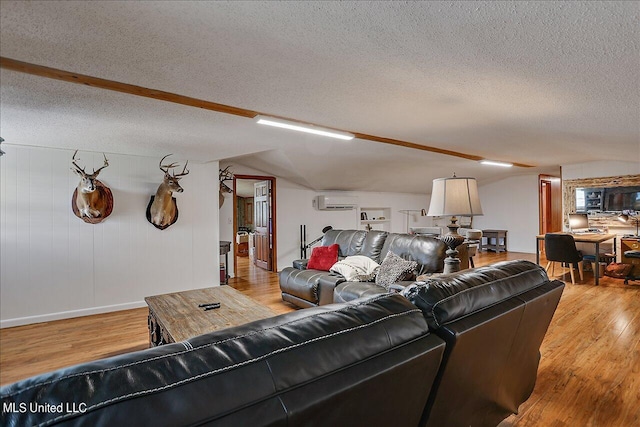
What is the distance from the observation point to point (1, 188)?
7.64 ft

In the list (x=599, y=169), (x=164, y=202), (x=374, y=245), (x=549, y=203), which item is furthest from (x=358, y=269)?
(x=549, y=203)

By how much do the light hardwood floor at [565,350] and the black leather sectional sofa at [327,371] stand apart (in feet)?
2.96

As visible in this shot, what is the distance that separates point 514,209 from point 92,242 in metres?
8.90

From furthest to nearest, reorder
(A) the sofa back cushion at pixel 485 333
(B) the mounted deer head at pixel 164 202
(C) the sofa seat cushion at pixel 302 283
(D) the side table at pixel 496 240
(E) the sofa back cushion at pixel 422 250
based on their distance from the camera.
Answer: (D) the side table at pixel 496 240, (B) the mounted deer head at pixel 164 202, (C) the sofa seat cushion at pixel 302 283, (E) the sofa back cushion at pixel 422 250, (A) the sofa back cushion at pixel 485 333

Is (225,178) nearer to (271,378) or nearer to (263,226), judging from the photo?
(263,226)

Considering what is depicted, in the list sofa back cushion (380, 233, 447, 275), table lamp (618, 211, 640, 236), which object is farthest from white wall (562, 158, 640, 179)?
sofa back cushion (380, 233, 447, 275)

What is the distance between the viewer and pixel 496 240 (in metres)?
8.38

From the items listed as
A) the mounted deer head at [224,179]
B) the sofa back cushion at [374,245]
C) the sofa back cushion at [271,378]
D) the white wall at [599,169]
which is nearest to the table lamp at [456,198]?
the sofa back cushion at [374,245]

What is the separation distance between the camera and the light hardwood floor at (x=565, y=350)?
184cm

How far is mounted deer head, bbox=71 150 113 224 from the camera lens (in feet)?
10.6

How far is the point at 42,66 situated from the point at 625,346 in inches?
176

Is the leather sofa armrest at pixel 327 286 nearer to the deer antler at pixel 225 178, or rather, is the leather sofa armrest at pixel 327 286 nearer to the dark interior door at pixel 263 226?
the deer antler at pixel 225 178

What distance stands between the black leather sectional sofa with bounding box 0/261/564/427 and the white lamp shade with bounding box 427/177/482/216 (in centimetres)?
96

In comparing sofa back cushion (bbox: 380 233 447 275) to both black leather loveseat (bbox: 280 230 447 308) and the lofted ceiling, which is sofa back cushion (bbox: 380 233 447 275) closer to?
black leather loveseat (bbox: 280 230 447 308)
